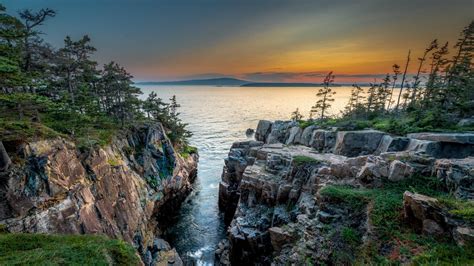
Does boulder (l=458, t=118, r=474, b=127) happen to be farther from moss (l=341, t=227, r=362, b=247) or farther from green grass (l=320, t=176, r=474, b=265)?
moss (l=341, t=227, r=362, b=247)

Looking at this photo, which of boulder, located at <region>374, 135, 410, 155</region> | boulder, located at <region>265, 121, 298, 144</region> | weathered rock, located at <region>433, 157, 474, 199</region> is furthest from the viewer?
boulder, located at <region>265, 121, 298, 144</region>

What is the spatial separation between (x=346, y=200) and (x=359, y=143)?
1719 cm

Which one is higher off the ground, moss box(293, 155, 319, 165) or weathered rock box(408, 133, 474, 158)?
weathered rock box(408, 133, 474, 158)

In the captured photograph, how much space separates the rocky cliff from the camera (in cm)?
1437

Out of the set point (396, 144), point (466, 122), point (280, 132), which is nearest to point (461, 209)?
point (396, 144)

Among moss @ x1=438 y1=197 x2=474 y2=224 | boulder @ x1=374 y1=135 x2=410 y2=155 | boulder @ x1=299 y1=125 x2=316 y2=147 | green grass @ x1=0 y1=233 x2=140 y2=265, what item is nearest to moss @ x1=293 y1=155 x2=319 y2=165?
boulder @ x1=374 y1=135 x2=410 y2=155

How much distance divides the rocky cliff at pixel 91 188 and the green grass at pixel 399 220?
18.4 meters

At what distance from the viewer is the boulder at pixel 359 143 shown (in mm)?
29844

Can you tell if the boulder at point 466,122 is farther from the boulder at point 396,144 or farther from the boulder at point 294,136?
the boulder at point 294,136

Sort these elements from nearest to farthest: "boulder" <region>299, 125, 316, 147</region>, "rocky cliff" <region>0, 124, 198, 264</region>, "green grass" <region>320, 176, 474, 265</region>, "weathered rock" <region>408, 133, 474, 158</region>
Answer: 1. "green grass" <region>320, 176, 474, 265</region>
2. "rocky cliff" <region>0, 124, 198, 264</region>
3. "weathered rock" <region>408, 133, 474, 158</region>
4. "boulder" <region>299, 125, 316, 147</region>

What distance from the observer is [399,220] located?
45.4 ft

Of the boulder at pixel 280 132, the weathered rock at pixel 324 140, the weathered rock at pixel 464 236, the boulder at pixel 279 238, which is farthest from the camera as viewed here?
the boulder at pixel 280 132

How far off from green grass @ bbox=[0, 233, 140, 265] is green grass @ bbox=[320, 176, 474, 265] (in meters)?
13.5

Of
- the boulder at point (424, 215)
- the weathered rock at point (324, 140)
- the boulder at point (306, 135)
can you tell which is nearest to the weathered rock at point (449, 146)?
the boulder at point (424, 215)
